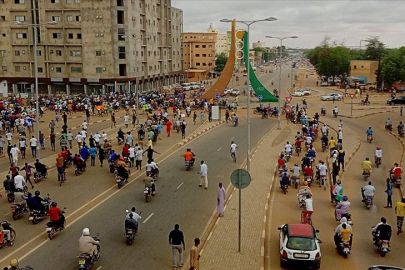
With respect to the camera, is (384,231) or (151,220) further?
(151,220)

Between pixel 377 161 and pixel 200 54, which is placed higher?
pixel 200 54

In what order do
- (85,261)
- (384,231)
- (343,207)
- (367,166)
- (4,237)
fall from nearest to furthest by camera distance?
1. (85,261)
2. (384,231)
3. (4,237)
4. (343,207)
5. (367,166)

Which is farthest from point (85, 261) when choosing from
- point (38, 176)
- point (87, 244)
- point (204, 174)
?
point (38, 176)

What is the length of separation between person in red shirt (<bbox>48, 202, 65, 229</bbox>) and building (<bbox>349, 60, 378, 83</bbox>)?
8548 cm

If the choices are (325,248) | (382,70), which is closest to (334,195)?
(325,248)

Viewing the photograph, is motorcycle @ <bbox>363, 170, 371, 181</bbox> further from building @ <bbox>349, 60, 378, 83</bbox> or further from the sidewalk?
building @ <bbox>349, 60, 378, 83</bbox>

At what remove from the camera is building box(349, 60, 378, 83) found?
90.9 metres

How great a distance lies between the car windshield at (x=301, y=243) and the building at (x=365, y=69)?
84.4 m

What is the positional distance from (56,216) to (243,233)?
6.51 m

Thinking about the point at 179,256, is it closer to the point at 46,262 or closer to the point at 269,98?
the point at 46,262

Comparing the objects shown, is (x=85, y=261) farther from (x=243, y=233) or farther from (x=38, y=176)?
(x=38, y=176)

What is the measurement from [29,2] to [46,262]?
64.3 metres

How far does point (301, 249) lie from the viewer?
1289cm

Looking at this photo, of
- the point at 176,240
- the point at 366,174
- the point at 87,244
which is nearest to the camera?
the point at 87,244
